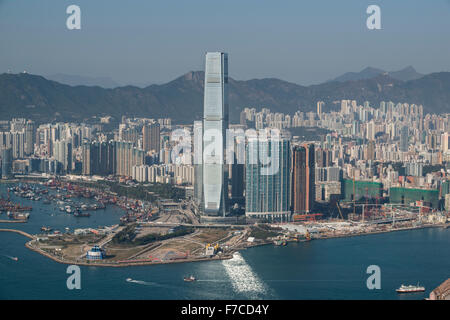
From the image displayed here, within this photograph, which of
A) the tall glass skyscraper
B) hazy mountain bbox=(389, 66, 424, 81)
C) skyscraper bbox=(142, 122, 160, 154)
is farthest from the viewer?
hazy mountain bbox=(389, 66, 424, 81)

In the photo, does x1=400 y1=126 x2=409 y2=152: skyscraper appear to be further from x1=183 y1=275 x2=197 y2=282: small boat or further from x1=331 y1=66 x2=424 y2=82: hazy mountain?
x1=183 y1=275 x2=197 y2=282: small boat

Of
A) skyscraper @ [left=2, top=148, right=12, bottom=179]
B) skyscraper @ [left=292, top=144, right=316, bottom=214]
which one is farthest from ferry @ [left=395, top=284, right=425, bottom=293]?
skyscraper @ [left=2, top=148, right=12, bottom=179]

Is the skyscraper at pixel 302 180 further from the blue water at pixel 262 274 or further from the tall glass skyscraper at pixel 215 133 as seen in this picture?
the blue water at pixel 262 274

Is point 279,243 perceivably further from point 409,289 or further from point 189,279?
point 409,289

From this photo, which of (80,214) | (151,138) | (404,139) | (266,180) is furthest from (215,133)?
(404,139)

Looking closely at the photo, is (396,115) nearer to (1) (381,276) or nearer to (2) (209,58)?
(2) (209,58)

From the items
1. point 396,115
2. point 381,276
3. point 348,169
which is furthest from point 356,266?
point 396,115

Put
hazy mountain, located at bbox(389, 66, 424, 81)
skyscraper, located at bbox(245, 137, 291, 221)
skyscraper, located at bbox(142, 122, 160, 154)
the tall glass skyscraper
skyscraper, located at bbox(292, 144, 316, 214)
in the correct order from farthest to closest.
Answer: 1. hazy mountain, located at bbox(389, 66, 424, 81)
2. skyscraper, located at bbox(142, 122, 160, 154)
3. skyscraper, located at bbox(292, 144, 316, 214)
4. skyscraper, located at bbox(245, 137, 291, 221)
5. the tall glass skyscraper
